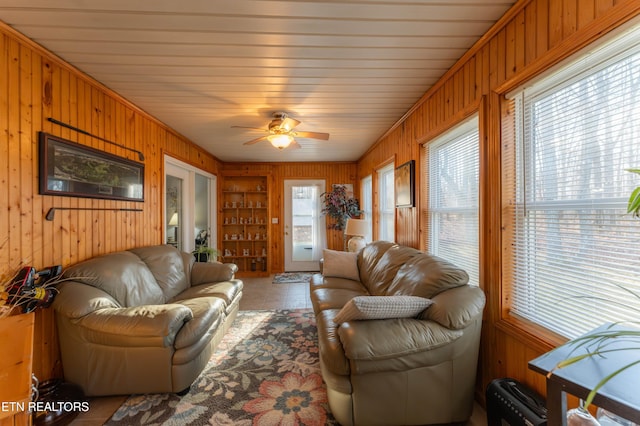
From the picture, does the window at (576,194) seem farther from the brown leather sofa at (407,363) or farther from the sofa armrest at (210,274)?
the sofa armrest at (210,274)

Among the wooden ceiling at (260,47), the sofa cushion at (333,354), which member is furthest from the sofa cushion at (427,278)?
the wooden ceiling at (260,47)

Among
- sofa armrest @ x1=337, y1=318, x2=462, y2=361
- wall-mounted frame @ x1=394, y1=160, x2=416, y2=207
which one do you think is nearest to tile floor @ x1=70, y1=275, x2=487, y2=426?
sofa armrest @ x1=337, y1=318, x2=462, y2=361

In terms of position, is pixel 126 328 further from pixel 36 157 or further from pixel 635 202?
pixel 635 202

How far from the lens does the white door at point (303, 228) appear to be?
19.4 feet

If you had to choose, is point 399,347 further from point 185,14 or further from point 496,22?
point 185,14

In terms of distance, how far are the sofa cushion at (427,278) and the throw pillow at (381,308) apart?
0.67 feet

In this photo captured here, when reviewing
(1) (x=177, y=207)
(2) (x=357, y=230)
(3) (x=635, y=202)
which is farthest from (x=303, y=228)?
(3) (x=635, y=202)

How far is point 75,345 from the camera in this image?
1804mm

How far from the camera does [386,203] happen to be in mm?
4168

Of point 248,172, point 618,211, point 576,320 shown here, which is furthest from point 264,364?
point 248,172

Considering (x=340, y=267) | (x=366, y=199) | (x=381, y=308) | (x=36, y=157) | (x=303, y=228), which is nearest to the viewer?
(x=381, y=308)

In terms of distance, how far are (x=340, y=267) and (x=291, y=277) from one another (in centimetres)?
233

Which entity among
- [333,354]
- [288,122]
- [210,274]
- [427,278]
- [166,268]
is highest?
[288,122]

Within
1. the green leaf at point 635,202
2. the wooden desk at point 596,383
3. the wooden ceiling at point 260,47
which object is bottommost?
the wooden desk at point 596,383
